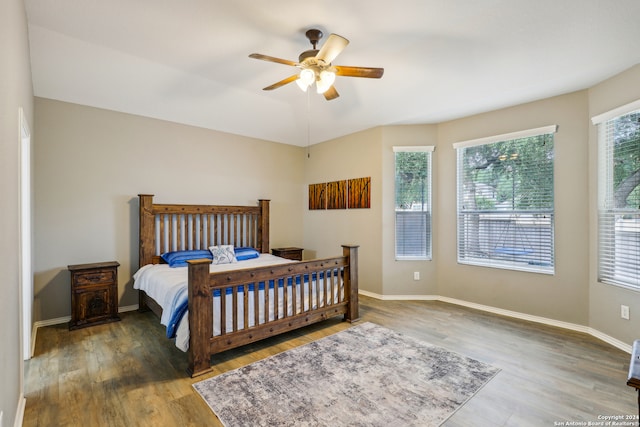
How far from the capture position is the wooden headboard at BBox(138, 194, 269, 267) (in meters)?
4.09

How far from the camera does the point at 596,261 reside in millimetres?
3246

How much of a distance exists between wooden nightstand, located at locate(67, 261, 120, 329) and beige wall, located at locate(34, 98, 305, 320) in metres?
0.36

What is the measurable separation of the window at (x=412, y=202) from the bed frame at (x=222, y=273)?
1.32 m

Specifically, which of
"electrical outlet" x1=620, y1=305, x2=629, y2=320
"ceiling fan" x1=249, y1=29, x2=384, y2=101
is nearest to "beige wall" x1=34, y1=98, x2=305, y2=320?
"ceiling fan" x1=249, y1=29, x2=384, y2=101

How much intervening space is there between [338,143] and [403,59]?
2486 mm

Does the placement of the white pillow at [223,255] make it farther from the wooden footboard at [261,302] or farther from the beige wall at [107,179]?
the wooden footboard at [261,302]

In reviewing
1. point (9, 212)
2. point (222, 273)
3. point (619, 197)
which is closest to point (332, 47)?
point (222, 273)

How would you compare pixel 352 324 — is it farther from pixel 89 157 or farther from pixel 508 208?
pixel 89 157

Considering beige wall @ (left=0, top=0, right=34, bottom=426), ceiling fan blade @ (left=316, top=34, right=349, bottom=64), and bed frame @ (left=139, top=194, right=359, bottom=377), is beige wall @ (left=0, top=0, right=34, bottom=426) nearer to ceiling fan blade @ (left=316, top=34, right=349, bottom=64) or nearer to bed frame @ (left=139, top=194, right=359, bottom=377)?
bed frame @ (left=139, top=194, right=359, bottom=377)

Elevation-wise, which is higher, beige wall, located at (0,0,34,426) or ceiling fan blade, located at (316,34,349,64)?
ceiling fan blade, located at (316,34,349,64)

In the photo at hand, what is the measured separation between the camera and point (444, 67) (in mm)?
3109

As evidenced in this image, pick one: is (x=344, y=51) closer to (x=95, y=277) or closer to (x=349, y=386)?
(x=349, y=386)

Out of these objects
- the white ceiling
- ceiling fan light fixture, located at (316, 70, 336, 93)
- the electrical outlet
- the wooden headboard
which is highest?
the white ceiling

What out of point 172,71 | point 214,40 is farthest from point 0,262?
point 172,71
